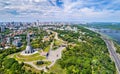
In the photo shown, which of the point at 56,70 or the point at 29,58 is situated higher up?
the point at 29,58

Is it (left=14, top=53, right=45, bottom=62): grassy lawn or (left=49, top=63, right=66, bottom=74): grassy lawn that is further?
(left=14, top=53, right=45, bottom=62): grassy lawn

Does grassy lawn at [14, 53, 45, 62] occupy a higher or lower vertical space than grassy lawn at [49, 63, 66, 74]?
higher

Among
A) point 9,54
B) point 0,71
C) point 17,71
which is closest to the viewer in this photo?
point 17,71

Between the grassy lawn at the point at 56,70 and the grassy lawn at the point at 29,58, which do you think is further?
the grassy lawn at the point at 29,58

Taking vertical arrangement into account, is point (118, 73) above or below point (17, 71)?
below

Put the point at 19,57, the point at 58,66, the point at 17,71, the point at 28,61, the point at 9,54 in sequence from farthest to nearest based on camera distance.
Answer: the point at 9,54, the point at 19,57, the point at 28,61, the point at 58,66, the point at 17,71

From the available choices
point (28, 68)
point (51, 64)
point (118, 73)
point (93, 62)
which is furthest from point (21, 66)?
point (118, 73)

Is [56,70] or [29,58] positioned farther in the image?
[29,58]

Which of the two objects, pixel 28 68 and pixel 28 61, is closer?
pixel 28 68

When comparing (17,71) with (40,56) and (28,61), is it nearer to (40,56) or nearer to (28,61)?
(28,61)

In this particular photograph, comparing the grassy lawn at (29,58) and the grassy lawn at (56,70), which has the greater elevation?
the grassy lawn at (29,58)
